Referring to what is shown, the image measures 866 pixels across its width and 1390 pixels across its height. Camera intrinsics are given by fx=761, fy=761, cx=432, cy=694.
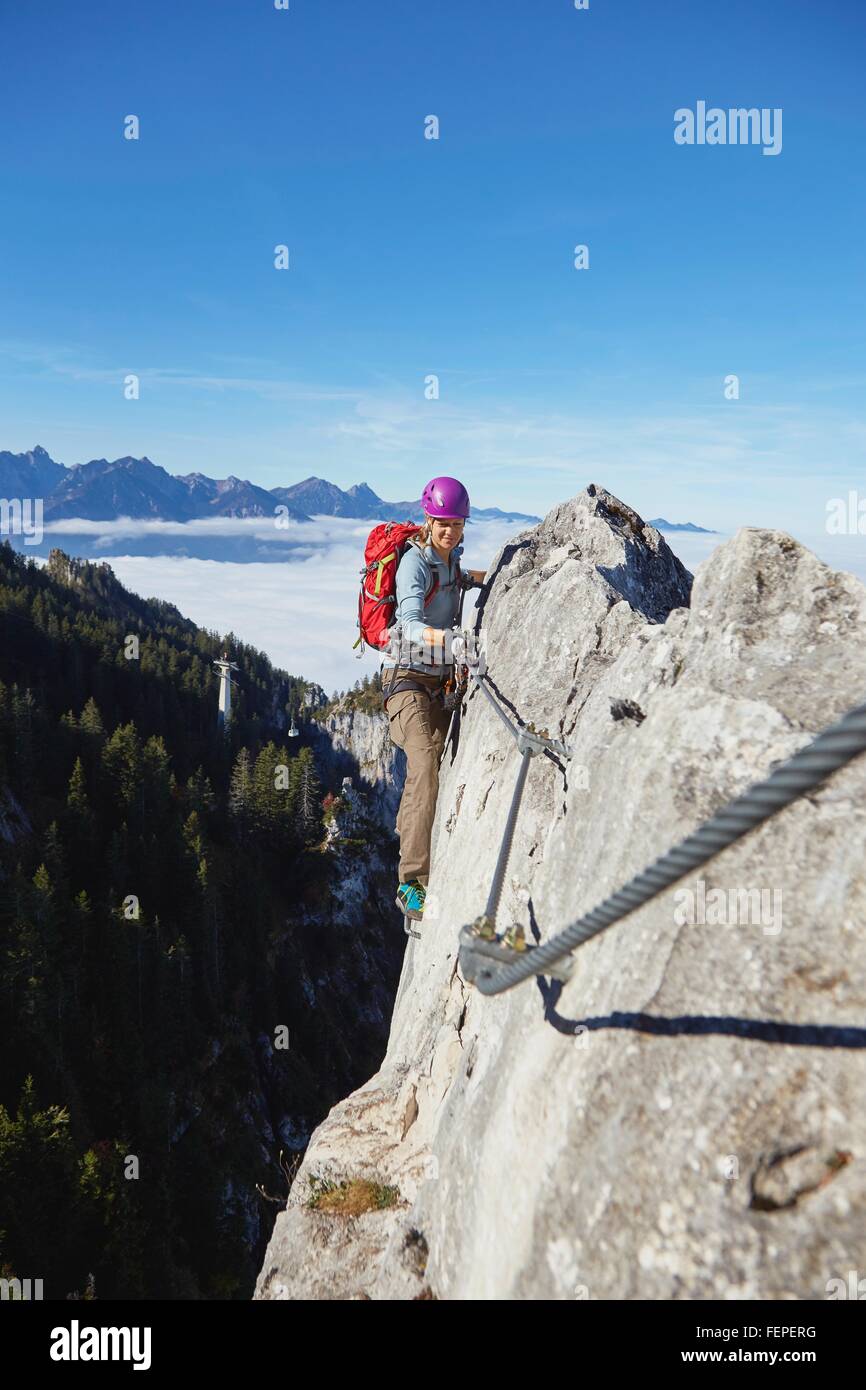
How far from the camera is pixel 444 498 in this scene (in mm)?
10758

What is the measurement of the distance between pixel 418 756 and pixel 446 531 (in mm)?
3564

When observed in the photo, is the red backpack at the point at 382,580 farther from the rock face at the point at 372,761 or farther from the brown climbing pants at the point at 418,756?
the rock face at the point at 372,761

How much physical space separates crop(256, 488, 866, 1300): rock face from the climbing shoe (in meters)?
3.68

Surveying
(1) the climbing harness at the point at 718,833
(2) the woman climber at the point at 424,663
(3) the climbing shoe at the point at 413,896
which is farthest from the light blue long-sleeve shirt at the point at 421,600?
(1) the climbing harness at the point at 718,833

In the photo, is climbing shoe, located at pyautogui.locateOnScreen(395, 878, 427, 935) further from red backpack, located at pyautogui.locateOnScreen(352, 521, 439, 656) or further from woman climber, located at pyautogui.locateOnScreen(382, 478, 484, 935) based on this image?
red backpack, located at pyautogui.locateOnScreen(352, 521, 439, 656)

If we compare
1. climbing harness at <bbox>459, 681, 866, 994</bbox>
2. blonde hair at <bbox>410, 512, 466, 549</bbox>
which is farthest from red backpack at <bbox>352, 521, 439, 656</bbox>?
climbing harness at <bbox>459, 681, 866, 994</bbox>

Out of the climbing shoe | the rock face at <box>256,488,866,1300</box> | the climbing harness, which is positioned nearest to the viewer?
the climbing harness

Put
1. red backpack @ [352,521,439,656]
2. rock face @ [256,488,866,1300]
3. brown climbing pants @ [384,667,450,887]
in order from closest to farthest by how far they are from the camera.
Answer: rock face @ [256,488,866,1300] < red backpack @ [352,521,439,656] < brown climbing pants @ [384,667,450,887]

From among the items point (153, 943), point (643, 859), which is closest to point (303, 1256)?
point (643, 859)

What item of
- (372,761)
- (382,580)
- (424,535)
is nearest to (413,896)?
(382,580)

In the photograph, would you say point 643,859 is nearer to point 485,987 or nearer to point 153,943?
point 485,987

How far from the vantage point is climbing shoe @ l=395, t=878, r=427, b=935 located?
12.8 metres

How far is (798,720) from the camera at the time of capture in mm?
5480
